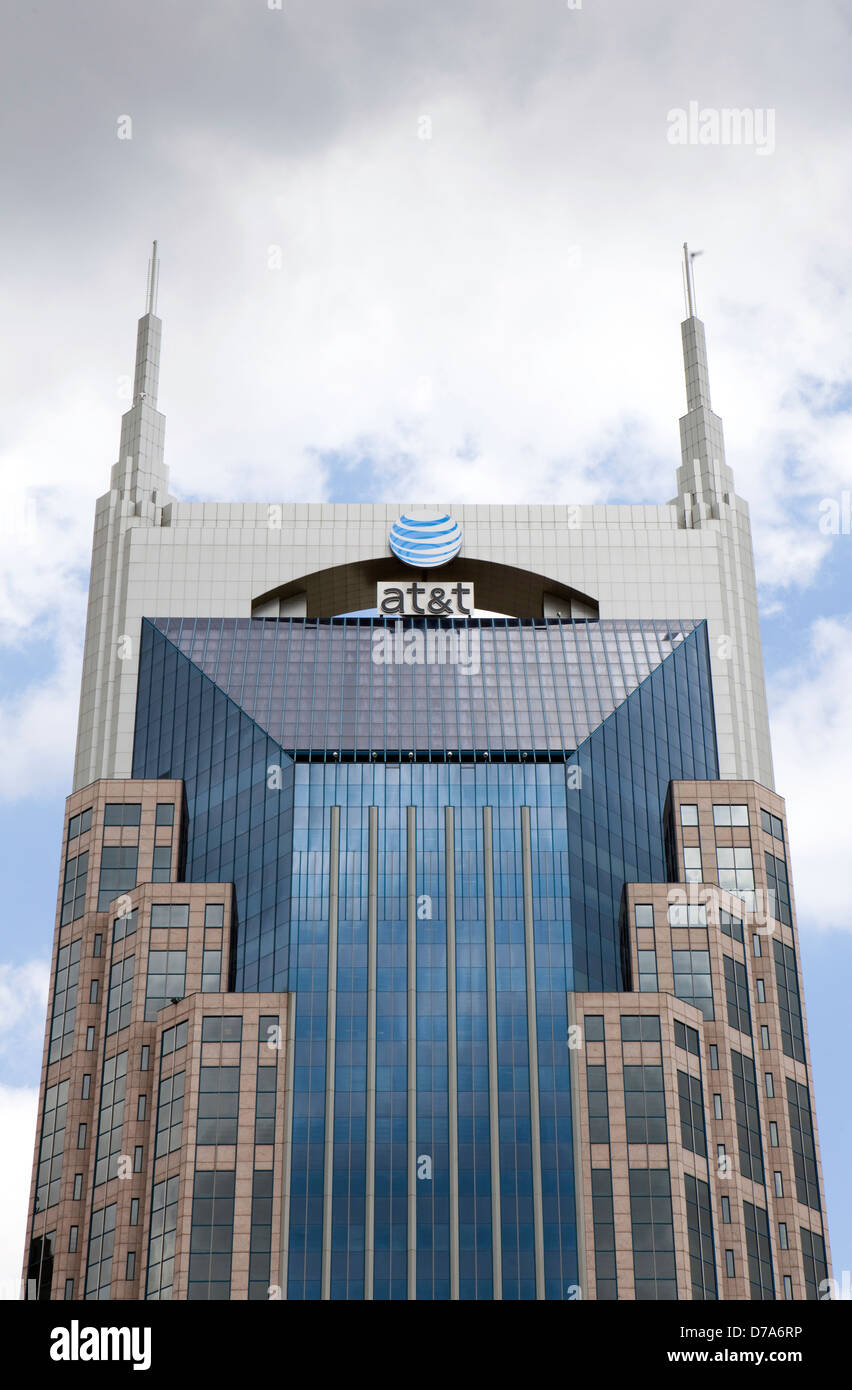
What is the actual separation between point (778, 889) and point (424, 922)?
27.1m

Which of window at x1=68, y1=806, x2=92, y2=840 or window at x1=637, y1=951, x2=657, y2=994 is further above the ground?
window at x1=68, y1=806, x2=92, y2=840

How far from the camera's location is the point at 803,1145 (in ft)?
465

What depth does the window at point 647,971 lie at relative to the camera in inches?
5561

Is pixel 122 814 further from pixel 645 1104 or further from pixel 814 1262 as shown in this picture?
pixel 814 1262

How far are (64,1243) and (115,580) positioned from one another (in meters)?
55.2

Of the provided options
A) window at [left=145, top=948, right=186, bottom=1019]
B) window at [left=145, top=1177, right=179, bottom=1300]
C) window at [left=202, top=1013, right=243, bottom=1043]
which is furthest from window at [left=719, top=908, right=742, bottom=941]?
window at [left=145, top=1177, right=179, bottom=1300]

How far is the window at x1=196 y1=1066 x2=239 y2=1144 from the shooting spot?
436 feet

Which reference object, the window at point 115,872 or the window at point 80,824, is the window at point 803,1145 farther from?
the window at point 80,824

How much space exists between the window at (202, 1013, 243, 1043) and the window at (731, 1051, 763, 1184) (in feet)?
112

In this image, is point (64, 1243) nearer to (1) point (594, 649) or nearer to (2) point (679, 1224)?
(2) point (679, 1224)

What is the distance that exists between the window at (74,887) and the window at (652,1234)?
1801 inches

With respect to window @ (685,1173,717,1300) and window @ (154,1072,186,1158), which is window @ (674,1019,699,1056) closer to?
window @ (685,1173,717,1300)

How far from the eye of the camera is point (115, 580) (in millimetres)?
166875

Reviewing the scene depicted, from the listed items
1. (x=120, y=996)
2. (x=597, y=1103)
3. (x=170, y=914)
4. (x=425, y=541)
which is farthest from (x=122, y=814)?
(x=597, y=1103)
